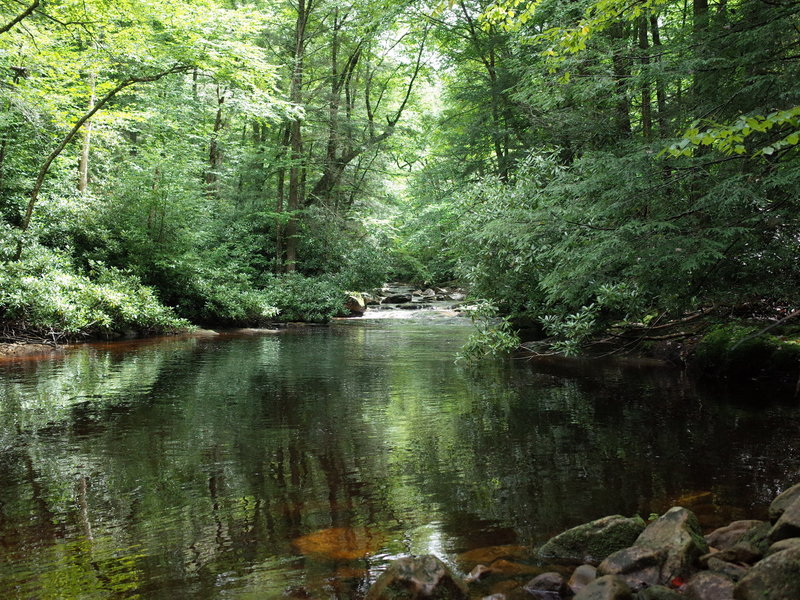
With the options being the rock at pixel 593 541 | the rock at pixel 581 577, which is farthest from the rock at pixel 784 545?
the rock at pixel 581 577

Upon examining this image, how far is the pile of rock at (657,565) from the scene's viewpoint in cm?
265

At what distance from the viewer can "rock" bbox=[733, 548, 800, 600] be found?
250 cm

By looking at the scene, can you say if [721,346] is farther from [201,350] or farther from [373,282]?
[373,282]

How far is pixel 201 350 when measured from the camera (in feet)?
44.0

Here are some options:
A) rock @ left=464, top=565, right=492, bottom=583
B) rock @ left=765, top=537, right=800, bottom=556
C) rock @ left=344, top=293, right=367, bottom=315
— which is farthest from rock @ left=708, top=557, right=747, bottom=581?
rock @ left=344, top=293, right=367, bottom=315

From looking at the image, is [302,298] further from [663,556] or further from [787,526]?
[787,526]

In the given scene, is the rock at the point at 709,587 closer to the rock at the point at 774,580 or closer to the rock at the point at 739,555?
the rock at the point at 774,580

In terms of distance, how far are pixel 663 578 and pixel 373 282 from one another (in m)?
22.4

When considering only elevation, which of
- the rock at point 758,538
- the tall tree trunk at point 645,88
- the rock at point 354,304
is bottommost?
the rock at point 758,538

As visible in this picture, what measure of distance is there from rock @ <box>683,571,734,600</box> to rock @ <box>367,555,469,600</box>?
1.09 m

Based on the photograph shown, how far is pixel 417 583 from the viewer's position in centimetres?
277

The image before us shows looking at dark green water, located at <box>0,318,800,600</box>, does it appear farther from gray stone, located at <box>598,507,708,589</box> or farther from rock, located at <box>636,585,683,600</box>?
rock, located at <box>636,585,683,600</box>

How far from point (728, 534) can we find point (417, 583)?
6.52 feet

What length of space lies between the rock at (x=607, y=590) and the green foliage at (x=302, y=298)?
1805 centimetres
